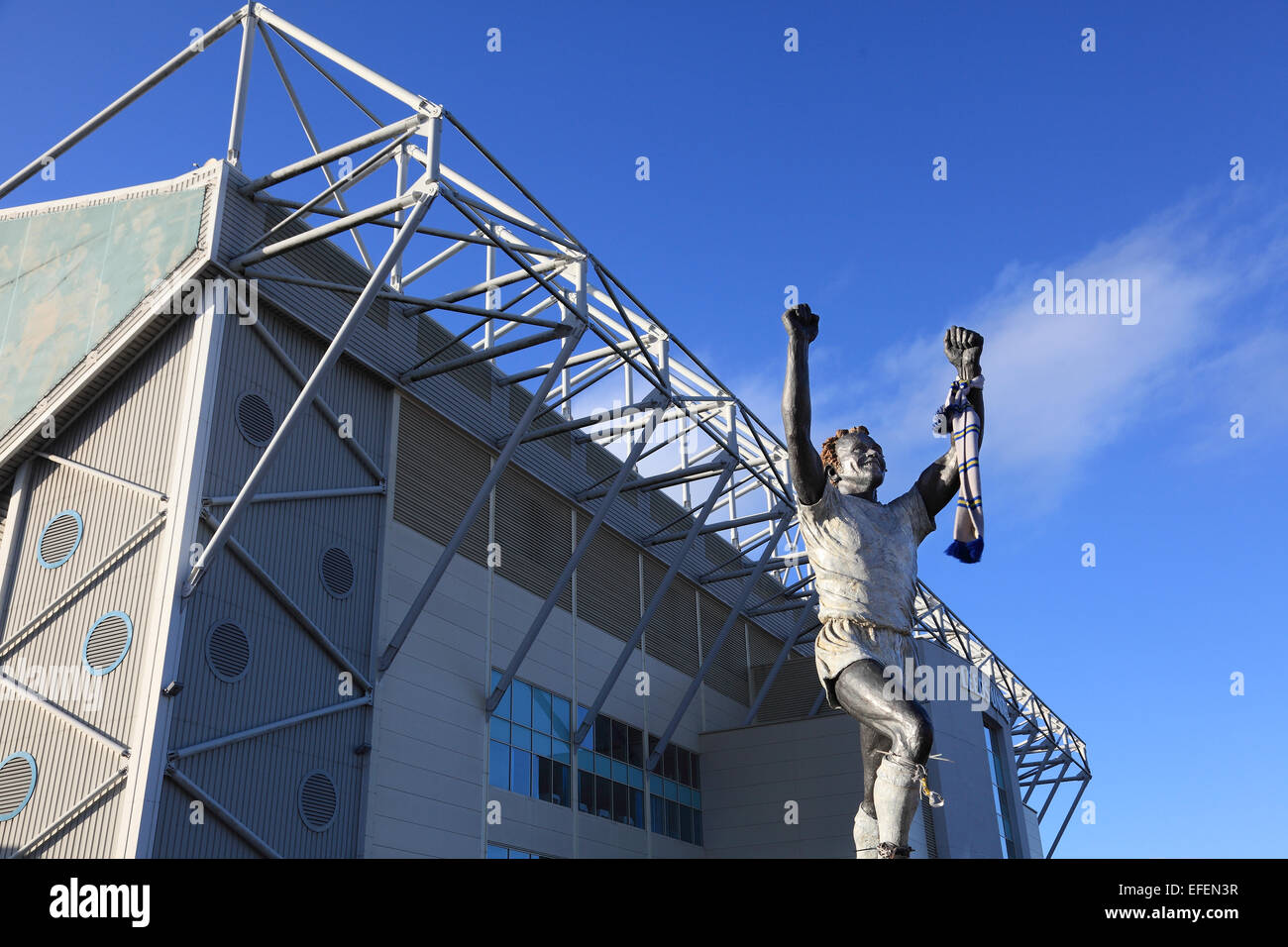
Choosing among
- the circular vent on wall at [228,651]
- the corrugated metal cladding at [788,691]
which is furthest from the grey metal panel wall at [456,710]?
the corrugated metal cladding at [788,691]

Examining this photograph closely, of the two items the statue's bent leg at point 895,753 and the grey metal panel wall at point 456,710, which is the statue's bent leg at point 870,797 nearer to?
the statue's bent leg at point 895,753

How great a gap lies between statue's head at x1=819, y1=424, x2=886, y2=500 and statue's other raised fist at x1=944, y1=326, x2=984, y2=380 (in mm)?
542

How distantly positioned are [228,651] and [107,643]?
1572mm

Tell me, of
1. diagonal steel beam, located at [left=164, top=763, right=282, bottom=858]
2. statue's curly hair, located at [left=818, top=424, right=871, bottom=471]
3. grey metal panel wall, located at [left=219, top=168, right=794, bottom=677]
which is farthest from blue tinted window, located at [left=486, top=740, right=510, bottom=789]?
statue's curly hair, located at [left=818, top=424, right=871, bottom=471]

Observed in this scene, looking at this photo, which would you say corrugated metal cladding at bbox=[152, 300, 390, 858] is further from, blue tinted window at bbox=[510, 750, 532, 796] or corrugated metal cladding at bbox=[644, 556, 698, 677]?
corrugated metal cladding at bbox=[644, 556, 698, 677]

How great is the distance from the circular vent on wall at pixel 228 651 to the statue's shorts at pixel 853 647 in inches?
513

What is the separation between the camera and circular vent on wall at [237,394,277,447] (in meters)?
17.6

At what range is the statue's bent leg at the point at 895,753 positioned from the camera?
4.28 metres

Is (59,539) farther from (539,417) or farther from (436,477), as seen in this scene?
(539,417)

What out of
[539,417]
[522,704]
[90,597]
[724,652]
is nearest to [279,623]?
[90,597]
